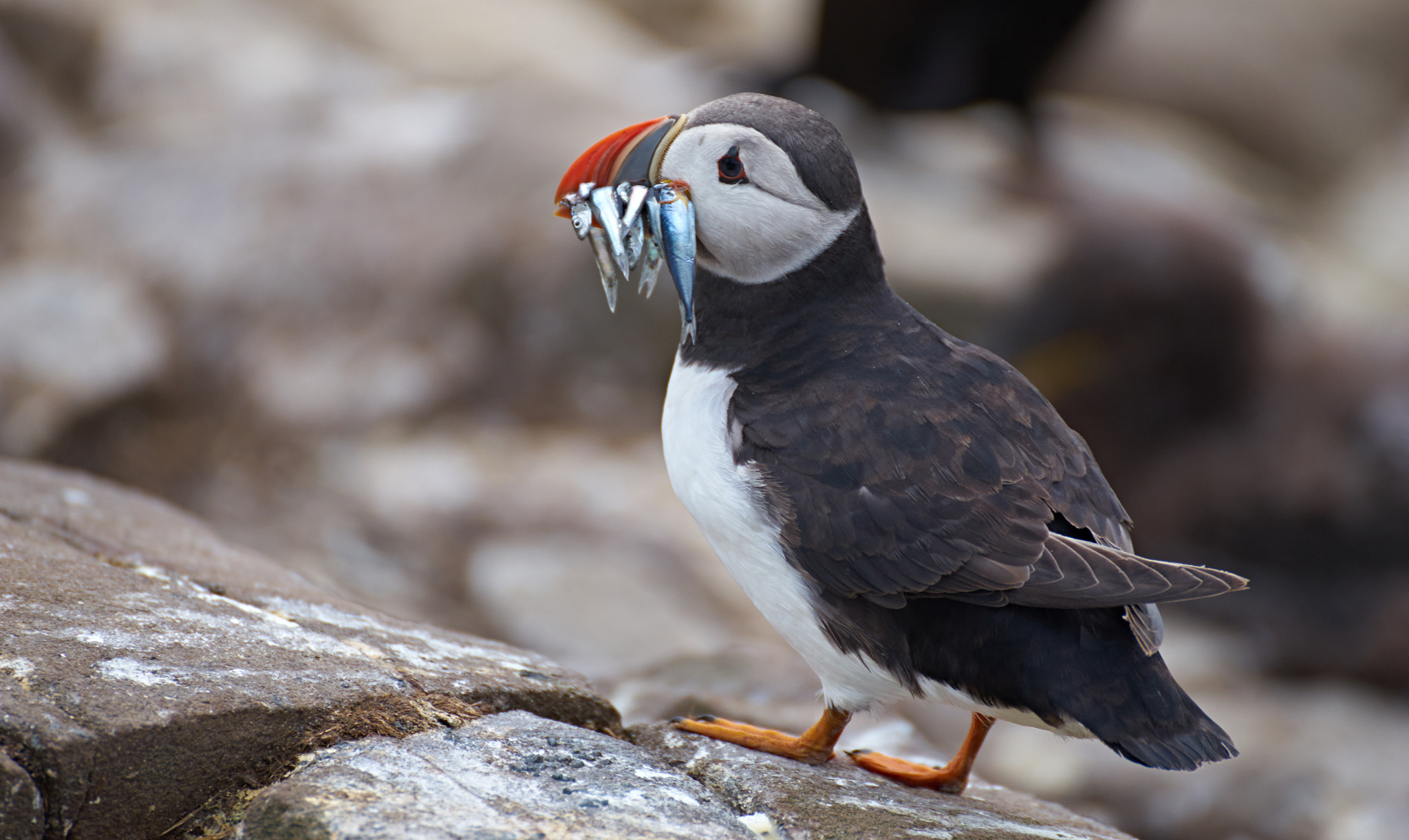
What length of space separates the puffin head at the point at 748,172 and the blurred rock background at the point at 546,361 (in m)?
3.60

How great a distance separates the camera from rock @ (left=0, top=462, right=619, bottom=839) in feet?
7.36

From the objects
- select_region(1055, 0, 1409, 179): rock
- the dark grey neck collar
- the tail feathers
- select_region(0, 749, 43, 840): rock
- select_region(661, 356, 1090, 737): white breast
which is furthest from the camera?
select_region(1055, 0, 1409, 179): rock

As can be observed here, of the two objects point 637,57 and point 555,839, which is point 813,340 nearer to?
point 555,839

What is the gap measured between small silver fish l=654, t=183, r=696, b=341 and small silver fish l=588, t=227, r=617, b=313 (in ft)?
0.53

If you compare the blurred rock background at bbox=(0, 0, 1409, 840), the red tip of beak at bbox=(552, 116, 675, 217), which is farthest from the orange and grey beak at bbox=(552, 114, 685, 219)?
the blurred rock background at bbox=(0, 0, 1409, 840)

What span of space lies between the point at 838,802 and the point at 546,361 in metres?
5.17

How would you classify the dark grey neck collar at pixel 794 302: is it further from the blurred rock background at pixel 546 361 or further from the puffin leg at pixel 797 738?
the blurred rock background at pixel 546 361

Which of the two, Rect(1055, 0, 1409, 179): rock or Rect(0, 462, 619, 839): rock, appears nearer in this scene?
Rect(0, 462, 619, 839): rock

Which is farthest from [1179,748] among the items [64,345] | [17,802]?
[64,345]

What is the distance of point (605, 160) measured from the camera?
2.96 m

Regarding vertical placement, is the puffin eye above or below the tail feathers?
above

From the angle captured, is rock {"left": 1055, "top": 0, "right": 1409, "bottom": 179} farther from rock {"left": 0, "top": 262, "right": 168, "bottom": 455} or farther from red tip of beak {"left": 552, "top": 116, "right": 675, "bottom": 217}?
red tip of beak {"left": 552, "top": 116, "right": 675, "bottom": 217}

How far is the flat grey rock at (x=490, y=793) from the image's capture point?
221cm

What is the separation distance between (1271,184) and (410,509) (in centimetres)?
1075
